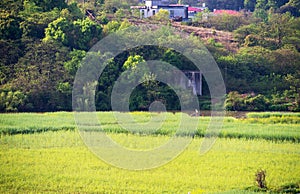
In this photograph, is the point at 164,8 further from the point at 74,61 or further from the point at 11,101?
the point at 11,101

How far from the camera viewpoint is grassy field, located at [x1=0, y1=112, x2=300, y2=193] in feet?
35.4

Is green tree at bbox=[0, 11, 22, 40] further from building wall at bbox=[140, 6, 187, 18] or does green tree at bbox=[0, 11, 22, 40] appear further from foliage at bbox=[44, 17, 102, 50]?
building wall at bbox=[140, 6, 187, 18]

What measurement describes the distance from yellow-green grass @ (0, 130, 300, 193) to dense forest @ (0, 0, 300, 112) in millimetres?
2808

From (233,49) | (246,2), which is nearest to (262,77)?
(233,49)

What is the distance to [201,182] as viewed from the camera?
11023 millimetres

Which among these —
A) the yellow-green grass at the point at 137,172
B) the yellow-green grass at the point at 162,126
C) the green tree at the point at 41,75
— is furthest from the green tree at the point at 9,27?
the yellow-green grass at the point at 137,172

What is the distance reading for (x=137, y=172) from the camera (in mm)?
11523

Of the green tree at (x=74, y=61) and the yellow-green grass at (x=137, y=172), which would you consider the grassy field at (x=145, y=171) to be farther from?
the green tree at (x=74, y=61)

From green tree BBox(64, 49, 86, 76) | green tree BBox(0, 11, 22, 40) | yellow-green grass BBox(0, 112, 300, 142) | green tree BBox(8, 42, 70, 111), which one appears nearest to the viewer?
yellow-green grass BBox(0, 112, 300, 142)

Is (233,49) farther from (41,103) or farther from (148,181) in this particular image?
(148,181)

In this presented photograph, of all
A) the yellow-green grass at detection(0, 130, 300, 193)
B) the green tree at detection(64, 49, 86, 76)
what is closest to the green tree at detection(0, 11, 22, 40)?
the green tree at detection(64, 49, 86, 76)

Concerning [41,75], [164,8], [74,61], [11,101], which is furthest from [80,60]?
[164,8]

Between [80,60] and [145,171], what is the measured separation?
5.85 m

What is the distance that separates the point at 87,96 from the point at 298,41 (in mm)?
7643
